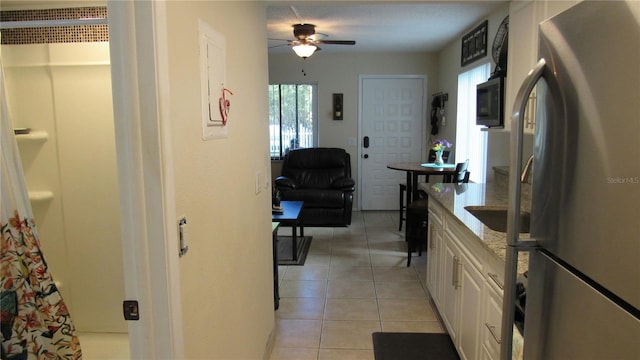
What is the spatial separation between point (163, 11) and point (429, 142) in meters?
5.89

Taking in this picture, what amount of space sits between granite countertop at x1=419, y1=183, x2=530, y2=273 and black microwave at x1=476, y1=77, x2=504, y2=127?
0.51 m

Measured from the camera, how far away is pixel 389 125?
6664 millimetres

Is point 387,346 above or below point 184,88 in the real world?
below

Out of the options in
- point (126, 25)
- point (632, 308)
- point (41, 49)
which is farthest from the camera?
point (41, 49)

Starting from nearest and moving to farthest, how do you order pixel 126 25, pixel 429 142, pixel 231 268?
pixel 126 25, pixel 231 268, pixel 429 142

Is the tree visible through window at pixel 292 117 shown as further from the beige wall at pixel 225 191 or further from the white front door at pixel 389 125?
the beige wall at pixel 225 191

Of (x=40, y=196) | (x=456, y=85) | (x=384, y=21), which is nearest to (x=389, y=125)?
(x=456, y=85)

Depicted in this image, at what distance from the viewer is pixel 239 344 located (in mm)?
1911

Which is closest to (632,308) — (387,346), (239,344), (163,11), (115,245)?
(163,11)

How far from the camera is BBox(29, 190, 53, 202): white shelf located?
2.59 m

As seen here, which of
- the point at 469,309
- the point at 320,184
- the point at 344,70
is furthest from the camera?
the point at 344,70

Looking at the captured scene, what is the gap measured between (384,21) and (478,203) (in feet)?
8.17

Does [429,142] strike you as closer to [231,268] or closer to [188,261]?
[231,268]

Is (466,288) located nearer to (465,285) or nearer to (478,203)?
(465,285)
